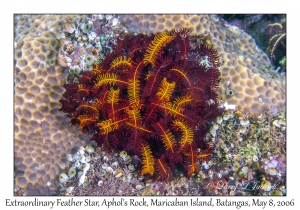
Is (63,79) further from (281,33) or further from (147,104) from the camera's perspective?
(281,33)

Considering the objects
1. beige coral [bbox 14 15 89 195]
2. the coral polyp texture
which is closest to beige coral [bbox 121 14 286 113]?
the coral polyp texture

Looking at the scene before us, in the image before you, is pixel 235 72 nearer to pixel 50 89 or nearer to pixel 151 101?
pixel 151 101

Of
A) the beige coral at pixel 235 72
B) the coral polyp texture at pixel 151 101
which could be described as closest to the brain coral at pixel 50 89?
the beige coral at pixel 235 72

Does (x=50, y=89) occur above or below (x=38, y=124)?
above

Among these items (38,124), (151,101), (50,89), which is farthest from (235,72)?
(38,124)

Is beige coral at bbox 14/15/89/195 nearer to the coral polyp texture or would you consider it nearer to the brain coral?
the brain coral
